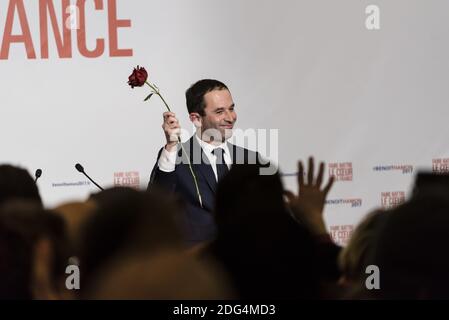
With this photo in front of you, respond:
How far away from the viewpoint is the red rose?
17.8 feet

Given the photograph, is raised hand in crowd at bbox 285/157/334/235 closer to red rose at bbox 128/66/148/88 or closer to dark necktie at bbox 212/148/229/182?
dark necktie at bbox 212/148/229/182

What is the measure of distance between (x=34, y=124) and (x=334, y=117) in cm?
174

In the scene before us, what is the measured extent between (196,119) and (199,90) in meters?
0.17

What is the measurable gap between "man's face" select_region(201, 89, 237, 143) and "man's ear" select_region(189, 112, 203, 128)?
0.08 feet

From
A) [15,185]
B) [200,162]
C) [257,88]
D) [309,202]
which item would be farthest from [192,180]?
[15,185]

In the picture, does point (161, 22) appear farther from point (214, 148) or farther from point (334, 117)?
point (334, 117)

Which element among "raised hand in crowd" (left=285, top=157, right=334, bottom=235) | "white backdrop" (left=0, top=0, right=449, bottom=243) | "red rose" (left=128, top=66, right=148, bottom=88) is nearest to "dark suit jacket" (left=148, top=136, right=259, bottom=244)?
"white backdrop" (left=0, top=0, right=449, bottom=243)

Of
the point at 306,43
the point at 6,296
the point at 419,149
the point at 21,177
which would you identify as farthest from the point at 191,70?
the point at 6,296

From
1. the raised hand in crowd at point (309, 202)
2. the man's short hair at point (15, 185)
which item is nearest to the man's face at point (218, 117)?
the raised hand in crowd at point (309, 202)

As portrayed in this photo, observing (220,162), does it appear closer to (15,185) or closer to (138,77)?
(138,77)

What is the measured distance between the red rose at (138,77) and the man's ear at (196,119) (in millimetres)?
342

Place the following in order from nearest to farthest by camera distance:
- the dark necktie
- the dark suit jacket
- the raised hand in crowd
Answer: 1. the raised hand in crowd
2. the dark suit jacket
3. the dark necktie

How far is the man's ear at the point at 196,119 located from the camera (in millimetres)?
5512

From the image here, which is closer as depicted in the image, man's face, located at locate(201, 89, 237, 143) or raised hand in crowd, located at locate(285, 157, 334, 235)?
raised hand in crowd, located at locate(285, 157, 334, 235)
